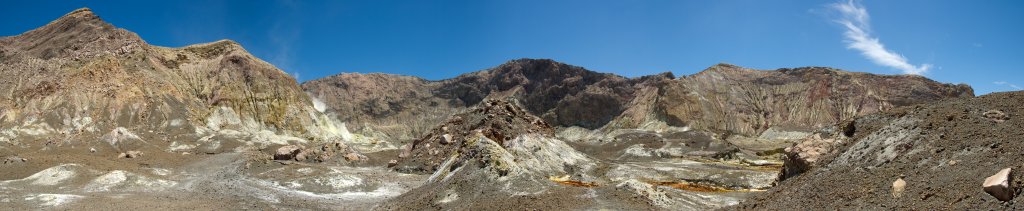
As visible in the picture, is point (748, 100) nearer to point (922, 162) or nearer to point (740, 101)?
point (740, 101)

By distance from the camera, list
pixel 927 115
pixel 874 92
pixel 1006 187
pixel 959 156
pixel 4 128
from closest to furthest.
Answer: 1. pixel 1006 187
2. pixel 959 156
3. pixel 927 115
4. pixel 4 128
5. pixel 874 92

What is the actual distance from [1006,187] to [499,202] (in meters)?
17.8

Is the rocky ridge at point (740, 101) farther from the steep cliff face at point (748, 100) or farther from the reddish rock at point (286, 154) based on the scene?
the reddish rock at point (286, 154)

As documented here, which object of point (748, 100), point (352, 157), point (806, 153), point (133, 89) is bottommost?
point (806, 153)

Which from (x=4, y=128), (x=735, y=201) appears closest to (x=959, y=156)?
(x=735, y=201)

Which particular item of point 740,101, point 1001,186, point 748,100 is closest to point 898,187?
point 1001,186

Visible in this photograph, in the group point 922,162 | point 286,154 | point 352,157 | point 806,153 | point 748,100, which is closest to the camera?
point 922,162

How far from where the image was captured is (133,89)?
89188mm

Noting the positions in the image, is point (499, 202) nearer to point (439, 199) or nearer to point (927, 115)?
point (439, 199)

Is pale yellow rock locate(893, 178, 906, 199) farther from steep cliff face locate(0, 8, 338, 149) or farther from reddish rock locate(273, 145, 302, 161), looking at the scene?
steep cliff face locate(0, 8, 338, 149)

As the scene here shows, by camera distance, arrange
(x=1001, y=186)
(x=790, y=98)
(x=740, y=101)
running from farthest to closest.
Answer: (x=740, y=101)
(x=790, y=98)
(x=1001, y=186)

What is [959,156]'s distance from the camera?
1892cm

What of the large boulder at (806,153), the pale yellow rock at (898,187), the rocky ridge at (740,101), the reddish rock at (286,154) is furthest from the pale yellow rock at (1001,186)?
the rocky ridge at (740,101)

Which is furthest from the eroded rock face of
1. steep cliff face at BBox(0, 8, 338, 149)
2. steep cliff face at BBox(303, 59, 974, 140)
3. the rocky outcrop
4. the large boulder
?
steep cliff face at BBox(303, 59, 974, 140)
